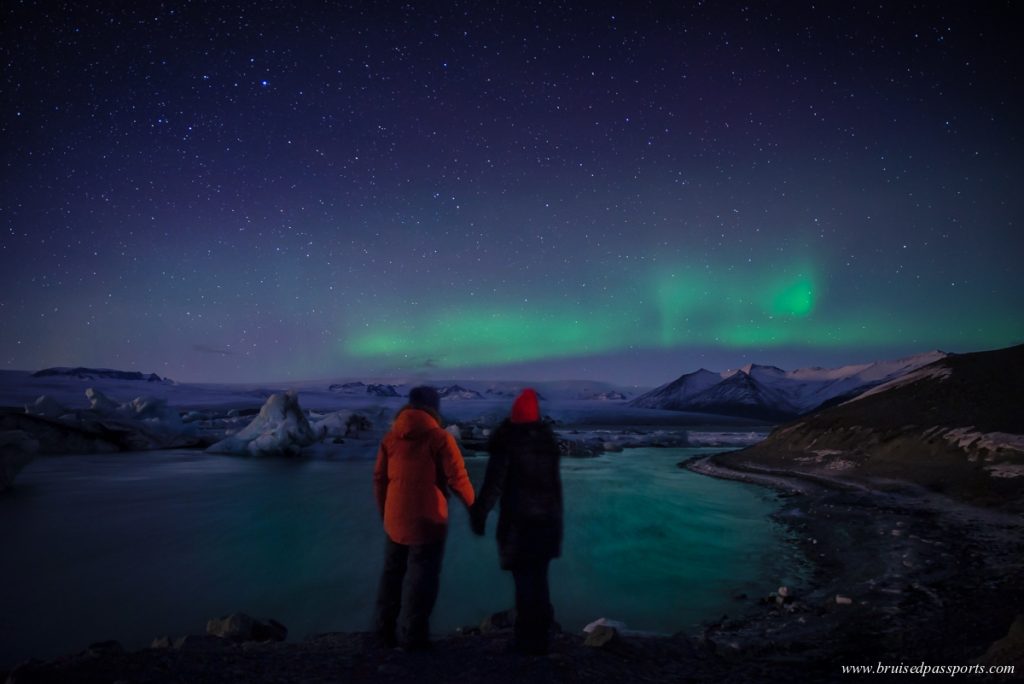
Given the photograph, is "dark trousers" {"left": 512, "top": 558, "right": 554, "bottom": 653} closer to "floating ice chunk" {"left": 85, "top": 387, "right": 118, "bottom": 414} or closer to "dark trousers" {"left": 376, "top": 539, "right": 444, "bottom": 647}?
"dark trousers" {"left": 376, "top": 539, "right": 444, "bottom": 647}

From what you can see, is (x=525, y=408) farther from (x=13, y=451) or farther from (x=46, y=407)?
(x=46, y=407)

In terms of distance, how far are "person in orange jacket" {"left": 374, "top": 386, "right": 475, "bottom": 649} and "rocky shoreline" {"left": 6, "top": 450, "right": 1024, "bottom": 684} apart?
30 cm

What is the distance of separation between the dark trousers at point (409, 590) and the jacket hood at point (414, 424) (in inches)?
37.1

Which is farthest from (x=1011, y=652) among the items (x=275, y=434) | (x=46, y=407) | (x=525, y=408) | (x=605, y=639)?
(x=46, y=407)

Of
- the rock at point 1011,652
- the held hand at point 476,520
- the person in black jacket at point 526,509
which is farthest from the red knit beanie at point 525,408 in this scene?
the rock at point 1011,652

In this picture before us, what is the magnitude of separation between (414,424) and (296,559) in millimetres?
10074

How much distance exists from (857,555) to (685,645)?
21.0 ft

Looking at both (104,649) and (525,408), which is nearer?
(104,649)

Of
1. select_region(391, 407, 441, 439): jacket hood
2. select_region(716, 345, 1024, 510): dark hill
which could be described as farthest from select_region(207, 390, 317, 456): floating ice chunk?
select_region(391, 407, 441, 439): jacket hood

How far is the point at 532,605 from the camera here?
15.7 feet

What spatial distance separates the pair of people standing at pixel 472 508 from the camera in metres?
4.69

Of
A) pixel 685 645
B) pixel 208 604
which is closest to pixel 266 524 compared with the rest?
pixel 208 604

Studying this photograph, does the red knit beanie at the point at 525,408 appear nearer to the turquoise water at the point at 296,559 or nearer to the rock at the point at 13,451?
the turquoise water at the point at 296,559

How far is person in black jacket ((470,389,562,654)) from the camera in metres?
4.68
